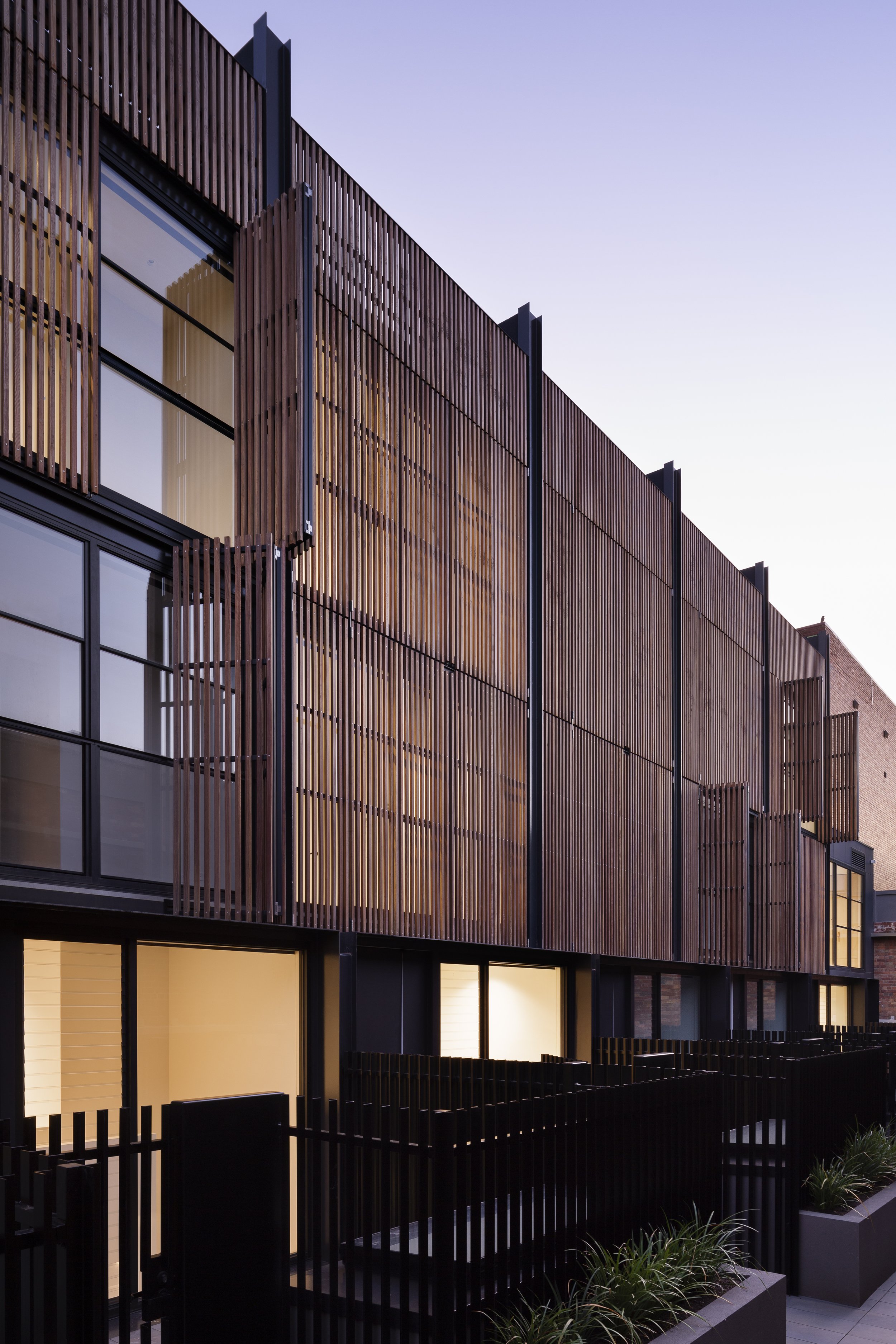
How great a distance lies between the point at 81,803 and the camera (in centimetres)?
906

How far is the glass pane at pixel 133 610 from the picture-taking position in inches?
378

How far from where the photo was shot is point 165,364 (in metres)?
10.6

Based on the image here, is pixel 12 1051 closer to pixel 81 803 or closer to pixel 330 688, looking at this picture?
pixel 81 803

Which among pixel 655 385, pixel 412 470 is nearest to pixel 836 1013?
pixel 412 470

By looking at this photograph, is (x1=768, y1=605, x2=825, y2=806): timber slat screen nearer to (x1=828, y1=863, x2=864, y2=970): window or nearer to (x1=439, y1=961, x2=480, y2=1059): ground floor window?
(x1=828, y1=863, x2=864, y2=970): window

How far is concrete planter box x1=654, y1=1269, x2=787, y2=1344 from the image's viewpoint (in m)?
6.16

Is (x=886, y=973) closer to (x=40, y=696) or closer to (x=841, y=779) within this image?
(x=841, y=779)

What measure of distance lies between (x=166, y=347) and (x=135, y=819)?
4285 mm

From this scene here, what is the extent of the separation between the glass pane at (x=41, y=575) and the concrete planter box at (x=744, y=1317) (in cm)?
637

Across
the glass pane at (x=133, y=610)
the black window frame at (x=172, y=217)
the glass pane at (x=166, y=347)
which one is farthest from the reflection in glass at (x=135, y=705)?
the glass pane at (x=166, y=347)

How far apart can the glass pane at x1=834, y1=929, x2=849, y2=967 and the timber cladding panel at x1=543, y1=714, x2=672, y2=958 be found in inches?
535

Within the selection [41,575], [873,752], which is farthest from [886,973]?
[41,575]

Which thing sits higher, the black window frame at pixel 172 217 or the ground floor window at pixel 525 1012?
the black window frame at pixel 172 217

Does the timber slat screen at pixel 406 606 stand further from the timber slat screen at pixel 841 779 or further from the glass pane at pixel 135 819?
the timber slat screen at pixel 841 779
